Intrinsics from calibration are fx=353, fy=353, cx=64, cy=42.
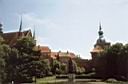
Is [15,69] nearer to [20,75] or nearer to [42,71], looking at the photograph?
[20,75]

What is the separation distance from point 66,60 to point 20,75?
3251 cm

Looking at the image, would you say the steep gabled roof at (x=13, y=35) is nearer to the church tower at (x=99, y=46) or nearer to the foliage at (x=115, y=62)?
the church tower at (x=99, y=46)

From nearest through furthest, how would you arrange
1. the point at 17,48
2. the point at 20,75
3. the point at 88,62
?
the point at 20,75, the point at 17,48, the point at 88,62

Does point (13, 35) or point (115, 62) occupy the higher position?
point (13, 35)

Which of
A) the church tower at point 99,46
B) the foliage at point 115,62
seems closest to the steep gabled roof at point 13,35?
the church tower at point 99,46

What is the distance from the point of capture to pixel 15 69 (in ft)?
144

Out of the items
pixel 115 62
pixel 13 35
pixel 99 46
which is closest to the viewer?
pixel 115 62

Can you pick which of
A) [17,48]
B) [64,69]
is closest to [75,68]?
[64,69]

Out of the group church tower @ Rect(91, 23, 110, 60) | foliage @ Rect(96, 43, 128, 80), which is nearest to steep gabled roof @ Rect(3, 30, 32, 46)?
church tower @ Rect(91, 23, 110, 60)

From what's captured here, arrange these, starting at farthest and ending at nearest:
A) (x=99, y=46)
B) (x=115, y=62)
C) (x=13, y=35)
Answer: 1. (x=99, y=46)
2. (x=13, y=35)
3. (x=115, y=62)

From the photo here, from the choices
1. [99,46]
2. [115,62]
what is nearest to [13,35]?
[99,46]

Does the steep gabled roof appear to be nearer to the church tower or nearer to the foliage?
the church tower

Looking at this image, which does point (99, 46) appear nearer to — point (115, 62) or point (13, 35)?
point (13, 35)

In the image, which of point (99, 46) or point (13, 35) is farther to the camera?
point (99, 46)
